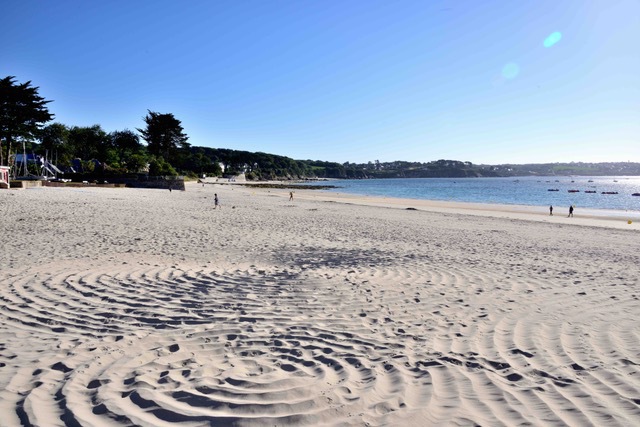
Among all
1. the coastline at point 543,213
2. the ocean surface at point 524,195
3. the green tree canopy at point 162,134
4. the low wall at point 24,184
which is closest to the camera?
the coastline at point 543,213

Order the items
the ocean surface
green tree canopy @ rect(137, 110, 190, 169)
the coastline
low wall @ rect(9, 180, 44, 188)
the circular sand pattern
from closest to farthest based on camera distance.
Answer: the circular sand pattern
the coastline
low wall @ rect(9, 180, 44, 188)
the ocean surface
green tree canopy @ rect(137, 110, 190, 169)

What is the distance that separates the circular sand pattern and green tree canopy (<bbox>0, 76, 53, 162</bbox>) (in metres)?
40.9

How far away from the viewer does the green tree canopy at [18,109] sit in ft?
122

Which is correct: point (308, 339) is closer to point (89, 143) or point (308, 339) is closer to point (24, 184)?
point (24, 184)

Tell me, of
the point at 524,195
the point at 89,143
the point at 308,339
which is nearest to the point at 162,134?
the point at 89,143

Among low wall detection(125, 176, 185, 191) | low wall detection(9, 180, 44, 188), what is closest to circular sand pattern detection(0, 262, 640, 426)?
low wall detection(9, 180, 44, 188)

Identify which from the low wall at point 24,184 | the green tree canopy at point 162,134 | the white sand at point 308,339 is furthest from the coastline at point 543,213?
the green tree canopy at point 162,134

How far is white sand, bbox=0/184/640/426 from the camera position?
3.05m

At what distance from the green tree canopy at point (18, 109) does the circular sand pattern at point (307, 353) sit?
40.9m

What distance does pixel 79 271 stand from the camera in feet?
23.2

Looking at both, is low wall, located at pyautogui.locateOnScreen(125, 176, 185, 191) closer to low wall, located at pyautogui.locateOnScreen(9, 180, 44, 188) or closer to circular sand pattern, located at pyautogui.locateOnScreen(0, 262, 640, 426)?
low wall, located at pyautogui.locateOnScreen(9, 180, 44, 188)

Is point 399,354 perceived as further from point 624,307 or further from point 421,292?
point 624,307

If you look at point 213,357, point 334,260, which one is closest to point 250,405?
point 213,357

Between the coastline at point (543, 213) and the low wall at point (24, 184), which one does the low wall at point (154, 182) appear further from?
the coastline at point (543, 213)
